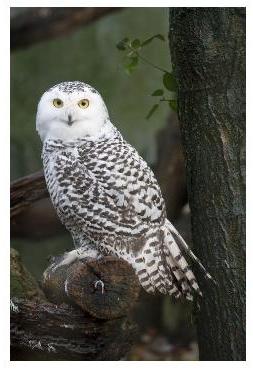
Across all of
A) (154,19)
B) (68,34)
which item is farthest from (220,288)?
(68,34)

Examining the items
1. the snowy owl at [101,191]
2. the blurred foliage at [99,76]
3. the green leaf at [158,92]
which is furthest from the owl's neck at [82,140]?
the green leaf at [158,92]

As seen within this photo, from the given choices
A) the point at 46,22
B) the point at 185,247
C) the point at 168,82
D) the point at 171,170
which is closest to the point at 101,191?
the point at 185,247

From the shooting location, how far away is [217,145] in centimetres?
149

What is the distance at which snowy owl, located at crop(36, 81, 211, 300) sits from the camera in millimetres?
1448

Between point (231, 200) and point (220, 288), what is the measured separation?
0.21 m

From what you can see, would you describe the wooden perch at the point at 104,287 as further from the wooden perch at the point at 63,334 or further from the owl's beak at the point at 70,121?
the owl's beak at the point at 70,121

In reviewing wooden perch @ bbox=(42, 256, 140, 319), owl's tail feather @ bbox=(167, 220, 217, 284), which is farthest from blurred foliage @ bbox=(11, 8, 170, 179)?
wooden perch @ bbox=(42, 256, 140, 319)

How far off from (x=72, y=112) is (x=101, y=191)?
0.19 metres

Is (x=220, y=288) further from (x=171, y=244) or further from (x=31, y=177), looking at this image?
(x=31, y=177)

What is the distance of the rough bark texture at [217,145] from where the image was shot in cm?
147

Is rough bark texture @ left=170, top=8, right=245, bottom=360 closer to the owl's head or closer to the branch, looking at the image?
the owl's head

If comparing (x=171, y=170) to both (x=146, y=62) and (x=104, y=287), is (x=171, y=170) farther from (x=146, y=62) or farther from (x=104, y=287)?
(x=104, y=287)

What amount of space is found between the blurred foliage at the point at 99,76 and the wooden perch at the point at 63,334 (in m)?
0.43

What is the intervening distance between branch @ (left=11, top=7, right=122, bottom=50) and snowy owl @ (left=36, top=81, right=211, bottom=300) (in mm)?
652
